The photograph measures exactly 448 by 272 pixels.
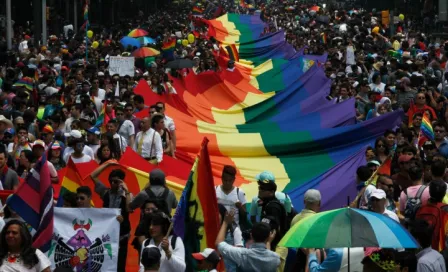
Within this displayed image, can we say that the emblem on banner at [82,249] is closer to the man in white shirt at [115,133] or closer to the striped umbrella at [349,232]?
the striped umbrella at [349,232]

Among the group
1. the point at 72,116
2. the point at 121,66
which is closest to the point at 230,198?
the point at 72,116

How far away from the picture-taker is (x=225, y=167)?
37.4 ft

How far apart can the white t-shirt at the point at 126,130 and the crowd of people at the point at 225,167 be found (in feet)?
0.04

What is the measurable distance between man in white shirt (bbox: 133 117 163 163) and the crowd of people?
14 mm

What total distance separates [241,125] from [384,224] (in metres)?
13.3

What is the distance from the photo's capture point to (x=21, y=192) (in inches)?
392

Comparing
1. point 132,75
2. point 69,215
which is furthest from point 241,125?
point 69,215

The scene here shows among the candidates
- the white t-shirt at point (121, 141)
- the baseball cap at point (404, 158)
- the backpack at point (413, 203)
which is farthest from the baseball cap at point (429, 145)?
the white t-shirt at point (121, 141)

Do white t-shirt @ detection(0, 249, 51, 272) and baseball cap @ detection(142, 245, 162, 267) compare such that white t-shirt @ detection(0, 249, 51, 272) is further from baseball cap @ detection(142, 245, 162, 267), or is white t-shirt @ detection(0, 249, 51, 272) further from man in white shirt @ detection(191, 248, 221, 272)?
man in white shirt @ detection(191, 248, 221, 272)

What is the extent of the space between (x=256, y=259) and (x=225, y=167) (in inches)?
105

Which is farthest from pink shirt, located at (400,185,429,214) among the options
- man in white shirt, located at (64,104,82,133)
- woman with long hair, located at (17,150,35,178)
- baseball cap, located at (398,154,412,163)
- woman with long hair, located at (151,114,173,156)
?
man in white shirt, located at (64,104,82,133)

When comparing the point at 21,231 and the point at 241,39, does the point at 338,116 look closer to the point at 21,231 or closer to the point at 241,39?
the point at 21,231

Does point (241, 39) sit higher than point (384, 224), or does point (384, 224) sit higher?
point (384, 224)

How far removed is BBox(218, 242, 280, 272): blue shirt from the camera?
8812 mm
